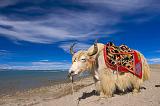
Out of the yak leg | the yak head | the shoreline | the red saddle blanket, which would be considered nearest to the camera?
the yak head

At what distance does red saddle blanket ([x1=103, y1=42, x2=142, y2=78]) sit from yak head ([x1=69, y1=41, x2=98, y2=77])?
1.61ft

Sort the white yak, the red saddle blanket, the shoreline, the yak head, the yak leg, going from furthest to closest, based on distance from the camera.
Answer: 1. the shoreline
2. the yak leg
3. the red saddle blanket
4. the white yak
5. the yak head

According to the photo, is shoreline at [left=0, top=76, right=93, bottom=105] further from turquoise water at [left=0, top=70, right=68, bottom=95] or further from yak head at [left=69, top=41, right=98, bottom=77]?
yak head at [left=69, top=41, right=98, bottom=77]

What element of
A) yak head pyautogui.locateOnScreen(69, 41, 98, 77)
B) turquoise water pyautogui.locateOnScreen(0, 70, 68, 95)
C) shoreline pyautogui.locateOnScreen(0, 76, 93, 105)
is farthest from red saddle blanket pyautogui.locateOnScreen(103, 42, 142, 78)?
turquoise water pyautogui.locateOnScreen(0, 70, 68, 95)

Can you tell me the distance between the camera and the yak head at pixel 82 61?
8928mm

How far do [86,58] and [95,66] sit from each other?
52cm

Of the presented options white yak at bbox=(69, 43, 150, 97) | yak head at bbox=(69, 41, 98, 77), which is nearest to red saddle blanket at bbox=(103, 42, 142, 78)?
white yak at bbox=(69, 43, 150, 97)

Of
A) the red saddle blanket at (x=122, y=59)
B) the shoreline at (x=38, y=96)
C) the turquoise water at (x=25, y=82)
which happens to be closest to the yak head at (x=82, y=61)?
the red saddle blanket at (x=122, y=59)

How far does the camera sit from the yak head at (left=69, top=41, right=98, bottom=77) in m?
8.93

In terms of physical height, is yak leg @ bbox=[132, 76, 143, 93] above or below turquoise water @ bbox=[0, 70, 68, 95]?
below

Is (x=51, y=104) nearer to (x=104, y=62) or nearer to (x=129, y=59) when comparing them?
(x=104, y=62)

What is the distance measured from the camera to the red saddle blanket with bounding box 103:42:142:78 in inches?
376

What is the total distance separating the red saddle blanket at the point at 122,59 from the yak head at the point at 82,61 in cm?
49

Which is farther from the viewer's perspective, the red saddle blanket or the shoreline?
the shoreline
